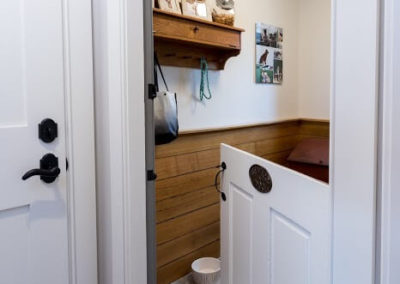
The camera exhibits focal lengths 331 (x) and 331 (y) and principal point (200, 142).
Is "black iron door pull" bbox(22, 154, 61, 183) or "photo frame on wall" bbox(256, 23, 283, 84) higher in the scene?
"photo frame on wall" bbox(256, 23, 283, 84)

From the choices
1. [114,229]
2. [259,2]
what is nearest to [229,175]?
[114,229]

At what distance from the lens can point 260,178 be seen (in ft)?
3.75

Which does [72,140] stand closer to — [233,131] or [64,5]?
[64,5]

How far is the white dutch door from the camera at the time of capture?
1.03m

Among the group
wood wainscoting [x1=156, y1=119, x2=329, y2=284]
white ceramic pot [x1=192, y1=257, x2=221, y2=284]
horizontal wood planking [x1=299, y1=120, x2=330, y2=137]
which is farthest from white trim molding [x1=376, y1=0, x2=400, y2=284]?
horizontal wood planking [x1=299, y1=120, x2=330, y2=137]

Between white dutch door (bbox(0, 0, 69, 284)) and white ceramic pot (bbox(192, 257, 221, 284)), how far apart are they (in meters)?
1.02

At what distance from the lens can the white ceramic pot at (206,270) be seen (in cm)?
197

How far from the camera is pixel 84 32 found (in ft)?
3.81

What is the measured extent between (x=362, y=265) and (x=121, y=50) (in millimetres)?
942

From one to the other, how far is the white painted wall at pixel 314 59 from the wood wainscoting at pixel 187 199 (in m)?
0.80

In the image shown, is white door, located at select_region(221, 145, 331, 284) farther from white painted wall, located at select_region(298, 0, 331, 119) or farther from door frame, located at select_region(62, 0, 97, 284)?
white painted wall, located at select_region(298, 0, 331, 119)

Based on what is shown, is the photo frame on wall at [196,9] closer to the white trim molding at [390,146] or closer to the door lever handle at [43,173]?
the door lever handle at [43,173]

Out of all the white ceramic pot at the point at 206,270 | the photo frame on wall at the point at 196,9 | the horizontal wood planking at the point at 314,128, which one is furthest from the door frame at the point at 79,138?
the horizontal wood planking at the point at 314,128

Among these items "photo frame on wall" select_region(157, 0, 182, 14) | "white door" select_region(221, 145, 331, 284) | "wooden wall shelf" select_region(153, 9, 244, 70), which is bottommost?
"white door" select_region(221, 145, 331, 284)
